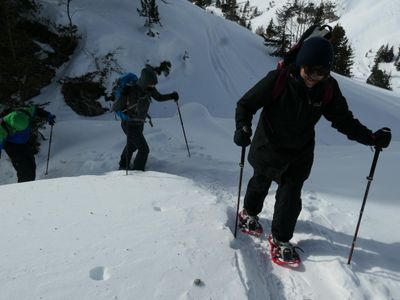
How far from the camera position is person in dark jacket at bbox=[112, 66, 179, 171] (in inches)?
249

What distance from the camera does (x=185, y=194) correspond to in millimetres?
4699

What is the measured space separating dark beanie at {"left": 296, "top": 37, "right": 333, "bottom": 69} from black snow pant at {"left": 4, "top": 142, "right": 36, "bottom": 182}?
20.5ft

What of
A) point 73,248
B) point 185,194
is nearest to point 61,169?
point 185,194

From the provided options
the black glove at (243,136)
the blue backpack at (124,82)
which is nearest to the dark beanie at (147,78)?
the blue backpack at (124,82)

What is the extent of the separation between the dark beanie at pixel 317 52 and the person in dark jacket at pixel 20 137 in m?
5.76

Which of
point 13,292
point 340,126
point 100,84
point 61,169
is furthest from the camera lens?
point 100,84

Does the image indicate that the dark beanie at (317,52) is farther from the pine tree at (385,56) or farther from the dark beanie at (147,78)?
the pine tree at (385,56)

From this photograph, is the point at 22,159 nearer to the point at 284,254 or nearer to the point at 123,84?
the point at 123,84

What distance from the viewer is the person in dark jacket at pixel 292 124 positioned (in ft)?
9.78

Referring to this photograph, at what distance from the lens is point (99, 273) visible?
288cm

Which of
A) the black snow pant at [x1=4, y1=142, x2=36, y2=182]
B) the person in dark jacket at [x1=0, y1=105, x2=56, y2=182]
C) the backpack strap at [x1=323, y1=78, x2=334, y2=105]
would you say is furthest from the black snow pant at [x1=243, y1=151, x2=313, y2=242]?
the black snow pant at [x1=4, y1=142, x2=36, y2=182]

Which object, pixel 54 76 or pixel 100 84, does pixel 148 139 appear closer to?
pixel 100 84

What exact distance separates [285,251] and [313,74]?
1.75 m

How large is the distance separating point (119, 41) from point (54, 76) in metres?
3.51
